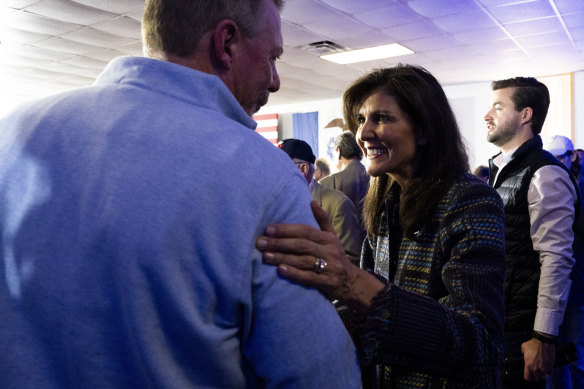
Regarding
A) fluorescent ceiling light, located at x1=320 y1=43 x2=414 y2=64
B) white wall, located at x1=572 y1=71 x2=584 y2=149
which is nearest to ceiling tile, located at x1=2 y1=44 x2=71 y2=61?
fluorescent ceiling light, located at x1=320 y1=43 x2=414 y2=64

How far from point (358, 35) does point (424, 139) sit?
4989mm

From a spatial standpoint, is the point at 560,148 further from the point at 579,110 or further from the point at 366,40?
the point at 579,110

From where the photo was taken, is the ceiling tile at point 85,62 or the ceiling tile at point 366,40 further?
the ceiling tile at point 85,62

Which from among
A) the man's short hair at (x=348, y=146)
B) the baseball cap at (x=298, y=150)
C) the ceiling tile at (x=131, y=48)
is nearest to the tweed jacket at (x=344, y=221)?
the baseball cap at (x=298, y=150)

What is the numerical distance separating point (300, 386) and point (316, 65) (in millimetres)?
7390

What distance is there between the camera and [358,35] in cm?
603

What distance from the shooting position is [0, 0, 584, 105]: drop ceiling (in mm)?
4973

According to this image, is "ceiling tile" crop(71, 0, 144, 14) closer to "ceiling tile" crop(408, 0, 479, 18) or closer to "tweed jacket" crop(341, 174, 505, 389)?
"ceiling tile" crop(408, 0, 479, 18)

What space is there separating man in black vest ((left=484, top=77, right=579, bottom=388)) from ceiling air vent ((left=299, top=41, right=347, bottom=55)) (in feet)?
14.6

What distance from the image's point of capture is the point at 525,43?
631cm

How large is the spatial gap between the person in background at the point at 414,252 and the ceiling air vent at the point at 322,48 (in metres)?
4.93

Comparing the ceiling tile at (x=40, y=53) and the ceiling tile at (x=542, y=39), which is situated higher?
the ceiling tile at (x=40, y=53)

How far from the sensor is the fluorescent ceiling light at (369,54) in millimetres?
6664

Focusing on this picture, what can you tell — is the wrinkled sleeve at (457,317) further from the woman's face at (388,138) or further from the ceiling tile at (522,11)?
the ceiling tile at (522,11)
